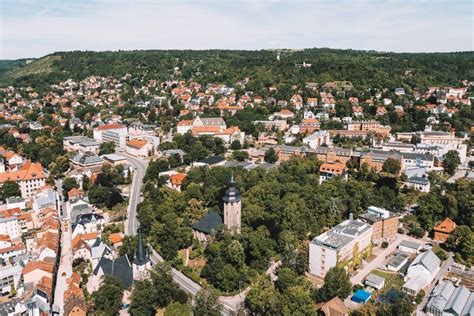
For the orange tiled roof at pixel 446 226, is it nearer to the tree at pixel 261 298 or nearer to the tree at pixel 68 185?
the tree at pixel 261 298

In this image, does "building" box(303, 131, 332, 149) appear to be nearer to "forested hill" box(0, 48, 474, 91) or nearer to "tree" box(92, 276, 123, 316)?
"forested hill" box(0, 48, 474, 91)

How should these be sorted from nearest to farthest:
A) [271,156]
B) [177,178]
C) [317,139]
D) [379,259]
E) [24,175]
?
[379,259] < [177,178] < [24,175] < [271,156] < [317,139]

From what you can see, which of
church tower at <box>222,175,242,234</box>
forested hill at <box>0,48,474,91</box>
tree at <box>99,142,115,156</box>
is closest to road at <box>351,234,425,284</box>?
church tower at <box>222,175,242,234</box>

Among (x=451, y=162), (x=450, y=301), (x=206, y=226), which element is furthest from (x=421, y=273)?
(x=451, y=162)

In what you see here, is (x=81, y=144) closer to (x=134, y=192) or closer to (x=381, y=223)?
(x=134, y=192)

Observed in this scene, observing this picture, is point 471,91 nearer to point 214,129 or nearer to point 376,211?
point 214,129

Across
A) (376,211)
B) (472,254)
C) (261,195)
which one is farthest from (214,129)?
(472,254)

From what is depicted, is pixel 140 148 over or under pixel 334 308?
over
